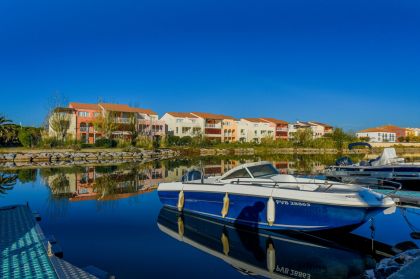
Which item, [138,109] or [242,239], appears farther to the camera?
[138,109]

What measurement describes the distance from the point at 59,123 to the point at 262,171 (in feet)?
178

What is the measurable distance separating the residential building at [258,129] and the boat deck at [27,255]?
9125 cm

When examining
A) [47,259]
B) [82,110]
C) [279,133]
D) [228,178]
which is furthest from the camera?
[279,133]

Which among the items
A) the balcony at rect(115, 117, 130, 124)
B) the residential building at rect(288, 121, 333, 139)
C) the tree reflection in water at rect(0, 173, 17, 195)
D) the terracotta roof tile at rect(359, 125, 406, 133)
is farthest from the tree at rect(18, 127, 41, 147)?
the terracotta roof tile at rect(359, 125, 406, 133)

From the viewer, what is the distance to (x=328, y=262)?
8578 millimetres

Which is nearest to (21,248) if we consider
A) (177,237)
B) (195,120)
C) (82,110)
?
(177,237)

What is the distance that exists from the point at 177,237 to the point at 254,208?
247 centimetres

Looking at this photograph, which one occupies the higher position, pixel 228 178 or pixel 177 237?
pixel 228 178

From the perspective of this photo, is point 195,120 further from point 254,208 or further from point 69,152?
point 254,208

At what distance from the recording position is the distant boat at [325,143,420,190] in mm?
17203

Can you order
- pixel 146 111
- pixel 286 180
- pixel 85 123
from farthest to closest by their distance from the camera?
pixel 146 111, pixel 85 123, pixel 286 180

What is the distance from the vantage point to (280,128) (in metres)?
108

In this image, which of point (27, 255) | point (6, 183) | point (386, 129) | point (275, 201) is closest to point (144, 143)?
point (6, 183)

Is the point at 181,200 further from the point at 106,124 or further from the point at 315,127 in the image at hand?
the point at 315,127
